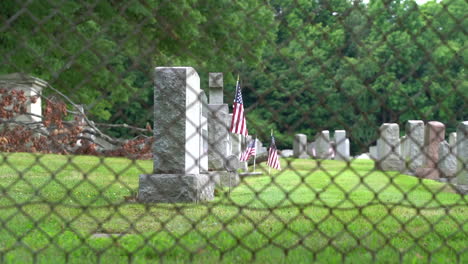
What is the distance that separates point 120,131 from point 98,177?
79.7 ft

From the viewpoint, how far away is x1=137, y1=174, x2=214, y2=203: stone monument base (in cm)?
637

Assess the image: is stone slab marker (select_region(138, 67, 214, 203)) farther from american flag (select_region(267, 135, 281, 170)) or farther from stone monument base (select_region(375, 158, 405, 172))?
stone monument base (select_region(375, 158, 405, 172))

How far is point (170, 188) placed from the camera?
21.1ft

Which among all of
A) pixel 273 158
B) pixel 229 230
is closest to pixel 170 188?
pixel 229 230

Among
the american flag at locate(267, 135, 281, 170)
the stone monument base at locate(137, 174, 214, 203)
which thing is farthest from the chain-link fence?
the american flag at locate(267, 135, 281, 170)

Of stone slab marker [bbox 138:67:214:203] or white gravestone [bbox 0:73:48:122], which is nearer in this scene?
stone slab marker [bbox 138:67:214:203]

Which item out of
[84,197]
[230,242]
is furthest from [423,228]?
[84,197]

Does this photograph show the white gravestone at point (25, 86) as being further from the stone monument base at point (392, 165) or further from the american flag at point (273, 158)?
the stone monument base at point (392, 165)

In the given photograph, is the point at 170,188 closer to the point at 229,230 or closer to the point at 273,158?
the point at 229,230

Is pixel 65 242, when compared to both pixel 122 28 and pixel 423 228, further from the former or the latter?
pixel 122 28

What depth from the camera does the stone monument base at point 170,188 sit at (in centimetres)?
637

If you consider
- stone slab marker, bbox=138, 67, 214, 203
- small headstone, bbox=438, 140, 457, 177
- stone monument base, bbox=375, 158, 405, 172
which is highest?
stone slab marker, bbox=138, 67, 214, 203

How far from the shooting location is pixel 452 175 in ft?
38.1

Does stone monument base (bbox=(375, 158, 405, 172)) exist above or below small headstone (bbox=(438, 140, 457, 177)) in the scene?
below
